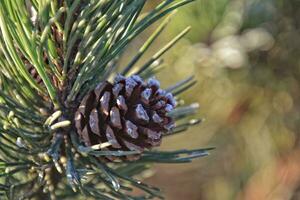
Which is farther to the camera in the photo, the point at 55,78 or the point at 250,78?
the point at 250,78

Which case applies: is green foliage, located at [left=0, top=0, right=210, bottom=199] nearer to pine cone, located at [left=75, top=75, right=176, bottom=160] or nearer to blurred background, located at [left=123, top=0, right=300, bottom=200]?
pine cone, located at [left=75, top=75, right=176, bottom=160]

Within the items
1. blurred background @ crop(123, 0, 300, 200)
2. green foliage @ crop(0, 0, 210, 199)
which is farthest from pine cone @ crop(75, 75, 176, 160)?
blurred background @ crop(123, 0, 300, 200)

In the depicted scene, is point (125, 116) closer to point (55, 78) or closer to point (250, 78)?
point (55, 78)

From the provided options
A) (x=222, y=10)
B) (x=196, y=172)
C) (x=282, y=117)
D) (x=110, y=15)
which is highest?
(x=110, y=15)

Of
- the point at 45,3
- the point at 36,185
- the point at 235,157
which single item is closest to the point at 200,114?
the point at 235,157

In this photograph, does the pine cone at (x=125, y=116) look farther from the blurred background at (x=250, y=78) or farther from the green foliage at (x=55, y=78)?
the blurred background at (x=250, y=78)


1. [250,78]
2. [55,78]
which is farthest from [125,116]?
[250,78]

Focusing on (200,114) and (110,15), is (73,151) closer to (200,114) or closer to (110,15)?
(110,15)
